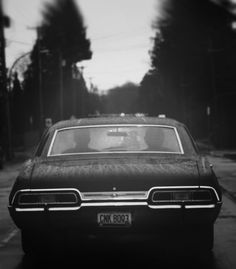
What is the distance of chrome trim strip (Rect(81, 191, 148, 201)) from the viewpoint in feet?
17.5

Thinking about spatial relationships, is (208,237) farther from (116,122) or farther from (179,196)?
(116,122)

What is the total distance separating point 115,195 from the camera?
5.34 meters

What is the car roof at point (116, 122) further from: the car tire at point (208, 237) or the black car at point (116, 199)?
the car tire at point (208, 237)

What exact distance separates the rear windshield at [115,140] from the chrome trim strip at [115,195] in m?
1.11

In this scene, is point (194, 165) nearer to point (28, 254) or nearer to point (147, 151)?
point (147, 151)

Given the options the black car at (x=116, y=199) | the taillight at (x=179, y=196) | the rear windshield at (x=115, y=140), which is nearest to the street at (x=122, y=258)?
the black car at (x=116, y=199)

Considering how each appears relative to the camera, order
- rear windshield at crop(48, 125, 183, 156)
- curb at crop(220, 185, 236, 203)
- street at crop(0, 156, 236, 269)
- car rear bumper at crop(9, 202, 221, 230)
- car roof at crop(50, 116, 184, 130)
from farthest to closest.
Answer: curb at crop(220, 185, 236, 203)
car roof at crop(50, 116, 184, 130)
rear windshield at crop(48, 125, 183, 156)
street at crop(0, 156, 236, 269)
car rear bumper at crop(9, 202, 221, 230)

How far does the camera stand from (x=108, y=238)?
739cm

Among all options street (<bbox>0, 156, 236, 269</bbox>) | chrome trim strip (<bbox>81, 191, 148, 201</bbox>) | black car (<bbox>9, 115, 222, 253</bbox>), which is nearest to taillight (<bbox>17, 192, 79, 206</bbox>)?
black car (<bbox>9, 115, 222, 253</bbox>)

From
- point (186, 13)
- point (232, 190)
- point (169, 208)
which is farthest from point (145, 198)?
point (232, 190)

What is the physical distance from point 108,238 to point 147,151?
4.85 feet

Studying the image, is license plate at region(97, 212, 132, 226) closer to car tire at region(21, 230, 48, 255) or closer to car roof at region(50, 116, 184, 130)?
car tire at region(21, 230, 48, 255)

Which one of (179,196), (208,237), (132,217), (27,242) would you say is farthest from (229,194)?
(132,217)

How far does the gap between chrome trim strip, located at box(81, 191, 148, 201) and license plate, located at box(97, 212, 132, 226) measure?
132mm
